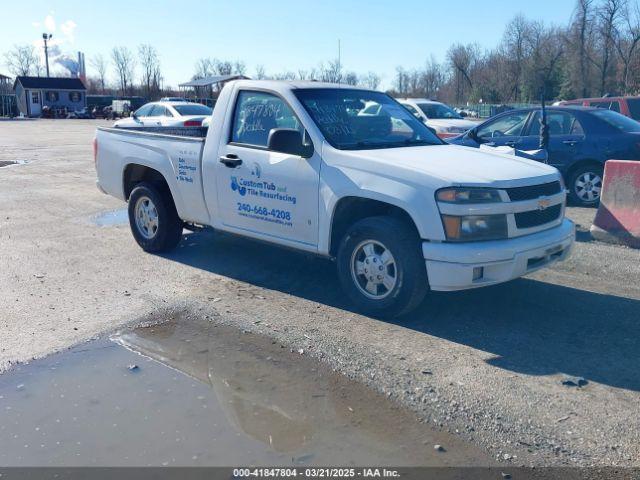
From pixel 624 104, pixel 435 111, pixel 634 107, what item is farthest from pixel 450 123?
pixel 634 107

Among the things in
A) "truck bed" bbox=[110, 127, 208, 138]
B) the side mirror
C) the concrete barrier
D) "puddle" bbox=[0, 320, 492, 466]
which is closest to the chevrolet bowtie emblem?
the side mirror

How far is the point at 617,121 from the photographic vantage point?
11.0 m

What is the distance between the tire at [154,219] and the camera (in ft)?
25.4

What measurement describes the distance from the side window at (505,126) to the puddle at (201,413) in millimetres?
7911

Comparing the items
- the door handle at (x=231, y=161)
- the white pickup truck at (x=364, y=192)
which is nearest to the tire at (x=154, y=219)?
the white pickup truck at (x=364, y=192)

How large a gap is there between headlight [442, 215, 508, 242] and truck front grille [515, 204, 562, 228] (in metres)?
0.24

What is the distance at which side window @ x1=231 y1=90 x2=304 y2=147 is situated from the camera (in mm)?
6457

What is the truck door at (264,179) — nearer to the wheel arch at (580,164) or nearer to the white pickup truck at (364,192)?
the white pickup truck at (364,192)

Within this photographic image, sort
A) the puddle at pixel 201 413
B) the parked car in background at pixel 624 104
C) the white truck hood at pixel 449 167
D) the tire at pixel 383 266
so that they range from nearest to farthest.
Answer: the puddle at pixel 201 413, the white truck hood at pixel 449 167, the tire at pixel 383 266, the parked car in background at pixel 624 104

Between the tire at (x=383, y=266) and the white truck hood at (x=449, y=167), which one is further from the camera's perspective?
the tire at (x=383, y=266)

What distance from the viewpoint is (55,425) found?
4.10 meters

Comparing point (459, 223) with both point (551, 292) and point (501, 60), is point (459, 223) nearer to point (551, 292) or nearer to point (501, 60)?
point (551, 292)

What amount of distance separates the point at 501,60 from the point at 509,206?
225 ft

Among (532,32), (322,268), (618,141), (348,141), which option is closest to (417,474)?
(348,141)
